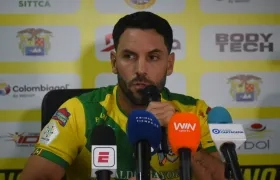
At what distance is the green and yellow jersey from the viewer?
4.51 ft

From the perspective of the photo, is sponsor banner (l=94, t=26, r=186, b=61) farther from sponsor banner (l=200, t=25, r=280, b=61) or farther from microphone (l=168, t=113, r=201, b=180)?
microphone (l=168, t=113, r=201, b=180)

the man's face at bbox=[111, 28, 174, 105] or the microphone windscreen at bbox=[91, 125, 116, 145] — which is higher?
the man's face at bbox=[111, 28, 174, 105]

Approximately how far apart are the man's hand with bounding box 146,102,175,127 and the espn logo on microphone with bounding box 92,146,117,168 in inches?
10.2

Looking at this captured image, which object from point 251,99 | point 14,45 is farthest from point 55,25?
point 251,99

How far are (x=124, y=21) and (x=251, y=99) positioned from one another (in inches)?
32.5

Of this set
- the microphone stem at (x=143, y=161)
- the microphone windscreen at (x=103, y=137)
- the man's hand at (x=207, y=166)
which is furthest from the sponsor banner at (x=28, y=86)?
the microphone stem at (x=143, y=161)

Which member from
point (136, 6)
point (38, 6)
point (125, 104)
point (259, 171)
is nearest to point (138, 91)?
point (125, 104)

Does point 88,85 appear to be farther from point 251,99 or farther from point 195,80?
point 251,99

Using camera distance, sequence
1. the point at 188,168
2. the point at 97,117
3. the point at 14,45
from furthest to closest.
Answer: the point at 14,45
the point at 97,117
the point at 188,168

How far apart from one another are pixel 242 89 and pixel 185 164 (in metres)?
1.35

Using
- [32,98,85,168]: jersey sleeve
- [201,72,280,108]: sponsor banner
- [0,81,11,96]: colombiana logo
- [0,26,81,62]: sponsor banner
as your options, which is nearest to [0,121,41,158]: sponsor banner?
[0,81,11,96]: colombiana logo

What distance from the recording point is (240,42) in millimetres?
2025

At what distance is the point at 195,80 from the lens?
6.60 feet

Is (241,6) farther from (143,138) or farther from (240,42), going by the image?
(143,138)
